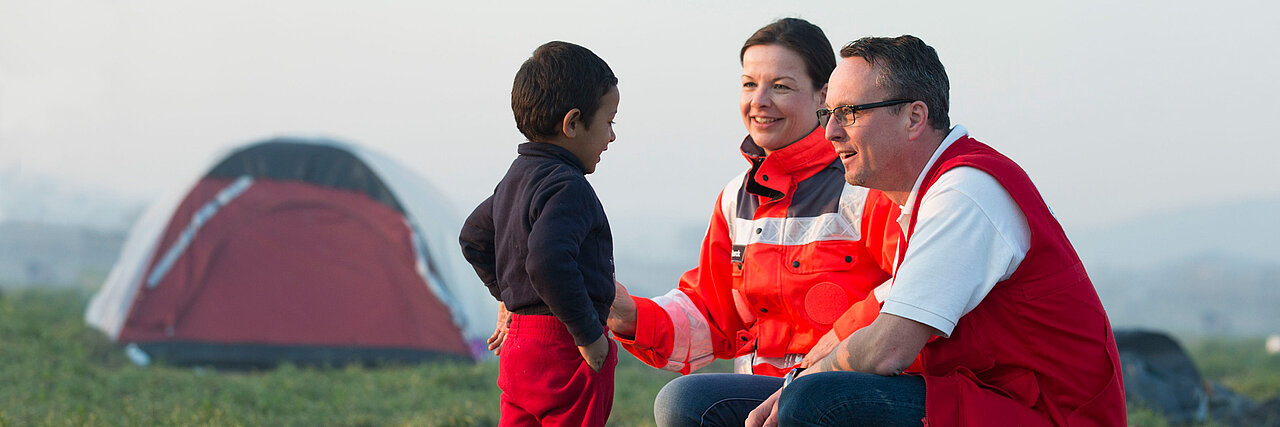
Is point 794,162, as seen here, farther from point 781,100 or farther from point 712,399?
point 712,399

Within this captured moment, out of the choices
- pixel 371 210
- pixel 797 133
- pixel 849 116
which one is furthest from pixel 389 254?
pixel 849 116

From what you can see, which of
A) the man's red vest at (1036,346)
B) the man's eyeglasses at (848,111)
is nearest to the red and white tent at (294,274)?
the man's eyeglasses at (848,111)

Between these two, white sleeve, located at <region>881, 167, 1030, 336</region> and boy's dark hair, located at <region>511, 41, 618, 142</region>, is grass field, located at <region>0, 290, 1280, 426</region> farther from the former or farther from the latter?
white sleeve, located at <region>881, 167, 1030, 336</region>

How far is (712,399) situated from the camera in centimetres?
240

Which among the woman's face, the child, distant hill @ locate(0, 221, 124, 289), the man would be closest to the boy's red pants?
the child

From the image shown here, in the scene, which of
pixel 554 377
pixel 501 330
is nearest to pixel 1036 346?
pixel 554 377

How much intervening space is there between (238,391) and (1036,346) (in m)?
4.55

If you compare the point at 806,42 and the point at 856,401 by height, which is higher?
the point at 806,42

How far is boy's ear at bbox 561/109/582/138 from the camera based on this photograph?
2252mm

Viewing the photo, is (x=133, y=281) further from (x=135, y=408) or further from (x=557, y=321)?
(x=557, y=321)

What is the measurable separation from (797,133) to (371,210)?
5.93m

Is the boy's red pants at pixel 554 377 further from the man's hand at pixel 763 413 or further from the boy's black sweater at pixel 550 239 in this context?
the man's hand at pixel 763 413

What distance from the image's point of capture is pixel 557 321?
2.28m

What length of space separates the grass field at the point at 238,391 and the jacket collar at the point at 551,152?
92.2 inches
